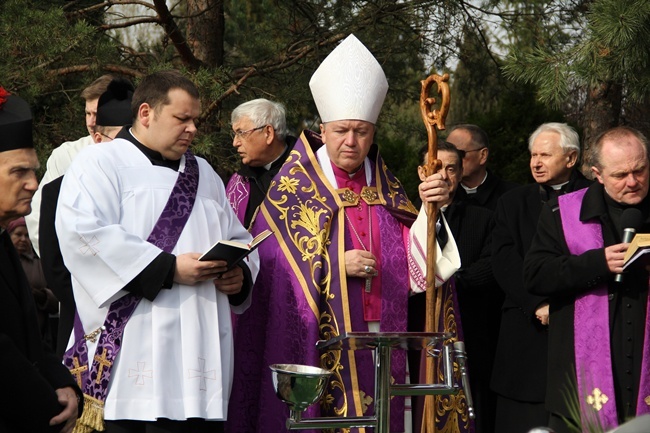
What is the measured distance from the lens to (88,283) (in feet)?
17.6

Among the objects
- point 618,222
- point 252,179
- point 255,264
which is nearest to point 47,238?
point 255,264

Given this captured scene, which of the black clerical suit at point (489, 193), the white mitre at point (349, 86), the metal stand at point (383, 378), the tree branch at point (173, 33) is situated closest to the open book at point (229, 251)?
the metal stand at point (383, 378)

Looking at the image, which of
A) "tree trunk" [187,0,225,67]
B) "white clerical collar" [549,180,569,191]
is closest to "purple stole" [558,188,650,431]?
"white clerical collar" [549,180,569,191]

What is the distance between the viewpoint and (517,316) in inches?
283

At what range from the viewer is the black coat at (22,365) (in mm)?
4051

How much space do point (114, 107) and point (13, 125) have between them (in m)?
2.16

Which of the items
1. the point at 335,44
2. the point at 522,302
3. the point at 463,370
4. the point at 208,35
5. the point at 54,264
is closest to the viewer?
the point at 463,370

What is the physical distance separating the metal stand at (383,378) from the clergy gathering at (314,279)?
0.4 inches

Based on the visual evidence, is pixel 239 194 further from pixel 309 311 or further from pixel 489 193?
pixel 489 193

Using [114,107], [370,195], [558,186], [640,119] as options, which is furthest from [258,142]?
[640,119]

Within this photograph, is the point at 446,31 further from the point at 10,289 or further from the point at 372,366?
the point at 10,289

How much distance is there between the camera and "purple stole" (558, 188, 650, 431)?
5.85 meters

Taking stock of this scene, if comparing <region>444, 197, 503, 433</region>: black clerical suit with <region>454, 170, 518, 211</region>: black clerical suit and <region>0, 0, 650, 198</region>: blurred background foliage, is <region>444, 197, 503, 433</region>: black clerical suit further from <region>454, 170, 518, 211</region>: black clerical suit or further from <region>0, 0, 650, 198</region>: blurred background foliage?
<region>0, 0, 650, 198</region>: blurred background foliage

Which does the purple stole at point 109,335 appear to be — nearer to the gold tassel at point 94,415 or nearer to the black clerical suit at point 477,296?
the gold tassel at point 94,415
